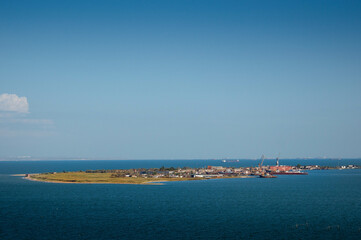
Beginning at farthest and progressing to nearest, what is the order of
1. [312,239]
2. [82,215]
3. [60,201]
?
1. [60,201]
2. [82,215]
3. [312,239]

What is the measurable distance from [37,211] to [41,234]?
78.8 ft

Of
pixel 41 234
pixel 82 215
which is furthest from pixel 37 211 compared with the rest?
pixel 41 234

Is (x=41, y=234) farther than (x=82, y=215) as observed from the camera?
No

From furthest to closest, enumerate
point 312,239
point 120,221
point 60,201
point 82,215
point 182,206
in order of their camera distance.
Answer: point 60,201, point 182,206, point 82,215, point 120,221, point 312,239

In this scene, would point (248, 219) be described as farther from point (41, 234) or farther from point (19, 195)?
point (19, 195)

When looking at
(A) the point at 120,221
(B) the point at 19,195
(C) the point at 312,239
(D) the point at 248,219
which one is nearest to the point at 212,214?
(D) the point at 248,219

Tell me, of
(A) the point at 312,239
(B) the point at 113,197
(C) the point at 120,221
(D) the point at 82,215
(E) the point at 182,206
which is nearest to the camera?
(A) the point at 312,239

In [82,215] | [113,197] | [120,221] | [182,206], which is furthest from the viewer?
[113,197]

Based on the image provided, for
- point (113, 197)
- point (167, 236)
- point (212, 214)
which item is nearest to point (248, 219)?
point (212, 214)

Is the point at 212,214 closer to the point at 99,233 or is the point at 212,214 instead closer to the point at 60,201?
the point at 99,233

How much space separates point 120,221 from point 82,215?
1172 cm

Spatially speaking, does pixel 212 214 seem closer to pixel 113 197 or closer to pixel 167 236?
pixel 167 236

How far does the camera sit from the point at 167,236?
206 ft

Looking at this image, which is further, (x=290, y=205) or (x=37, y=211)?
(x=290, y=205)
